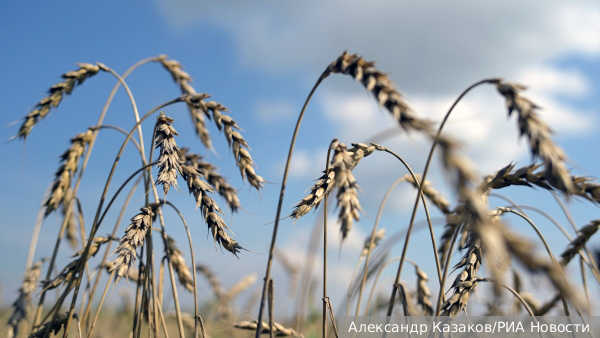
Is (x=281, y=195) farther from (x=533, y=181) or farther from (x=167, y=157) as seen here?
(x=533, y=181)

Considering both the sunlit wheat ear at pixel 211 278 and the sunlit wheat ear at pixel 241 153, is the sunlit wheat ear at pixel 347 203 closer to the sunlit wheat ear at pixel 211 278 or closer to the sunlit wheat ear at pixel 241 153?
the sunlit wheat ear at pixel 241 153

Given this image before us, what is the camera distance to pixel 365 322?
2.74m

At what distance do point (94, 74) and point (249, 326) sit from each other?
2621 millimetres

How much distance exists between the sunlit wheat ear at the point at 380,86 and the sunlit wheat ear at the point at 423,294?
7.40ft

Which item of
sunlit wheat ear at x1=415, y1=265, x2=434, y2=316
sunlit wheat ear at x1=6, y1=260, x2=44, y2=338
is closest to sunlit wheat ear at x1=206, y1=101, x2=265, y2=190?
sunlit wheat ear at x1=415, y1=265, x2=434, y2=316

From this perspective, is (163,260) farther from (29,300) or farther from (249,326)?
(29,300)

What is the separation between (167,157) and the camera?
1.89 metres

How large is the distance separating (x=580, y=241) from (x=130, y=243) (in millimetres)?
2738

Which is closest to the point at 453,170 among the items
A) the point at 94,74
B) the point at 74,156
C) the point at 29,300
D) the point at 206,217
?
the point at 206,217

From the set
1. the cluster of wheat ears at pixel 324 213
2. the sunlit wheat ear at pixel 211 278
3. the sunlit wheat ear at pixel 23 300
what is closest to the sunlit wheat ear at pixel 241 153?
the cluster of wheat ears at pixel 324 213

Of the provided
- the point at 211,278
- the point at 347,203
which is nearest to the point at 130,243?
the point at 347,203

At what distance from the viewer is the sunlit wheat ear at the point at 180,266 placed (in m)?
2.92

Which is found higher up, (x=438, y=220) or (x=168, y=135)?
(x=168, y=135)

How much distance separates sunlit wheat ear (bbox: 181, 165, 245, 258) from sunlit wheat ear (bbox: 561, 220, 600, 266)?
2.18 m
